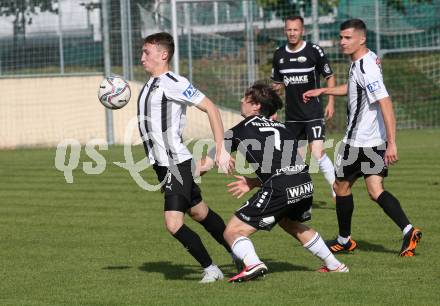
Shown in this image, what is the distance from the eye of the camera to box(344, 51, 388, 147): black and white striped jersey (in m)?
8.61

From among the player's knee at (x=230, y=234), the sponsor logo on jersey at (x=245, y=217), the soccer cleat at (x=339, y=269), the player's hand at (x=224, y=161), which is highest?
the player's hand at (x=224, y=161)

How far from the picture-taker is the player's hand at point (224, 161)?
282 inches

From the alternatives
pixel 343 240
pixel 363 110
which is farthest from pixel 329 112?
pixel 343 240

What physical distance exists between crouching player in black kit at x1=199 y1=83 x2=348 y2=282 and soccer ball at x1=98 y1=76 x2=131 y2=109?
1678 mm

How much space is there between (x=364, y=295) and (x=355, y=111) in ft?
8.19

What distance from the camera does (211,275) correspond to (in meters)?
7.48

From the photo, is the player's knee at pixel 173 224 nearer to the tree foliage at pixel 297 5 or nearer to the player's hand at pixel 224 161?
the player's hand at pixel 224 161

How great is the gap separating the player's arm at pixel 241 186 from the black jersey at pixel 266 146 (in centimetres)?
7

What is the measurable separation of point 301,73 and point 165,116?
491cm

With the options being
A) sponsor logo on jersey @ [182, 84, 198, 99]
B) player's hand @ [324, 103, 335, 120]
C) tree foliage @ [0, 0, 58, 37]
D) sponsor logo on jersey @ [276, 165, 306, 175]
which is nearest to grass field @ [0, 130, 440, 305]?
sponsor logo on jersey @ [276, 165, 306, 175]

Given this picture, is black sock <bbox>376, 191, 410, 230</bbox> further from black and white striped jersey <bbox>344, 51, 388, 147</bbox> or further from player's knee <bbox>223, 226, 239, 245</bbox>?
player's knee <bbox>223, 226, 239, 245</bbox>

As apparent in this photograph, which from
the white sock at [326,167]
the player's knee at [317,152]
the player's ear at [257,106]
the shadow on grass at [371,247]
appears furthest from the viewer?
the white sock at [326,167]

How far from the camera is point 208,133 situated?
24.1 metres

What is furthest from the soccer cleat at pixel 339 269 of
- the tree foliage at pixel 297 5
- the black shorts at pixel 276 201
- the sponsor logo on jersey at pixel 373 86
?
the tree foliage at pixel 297 5
